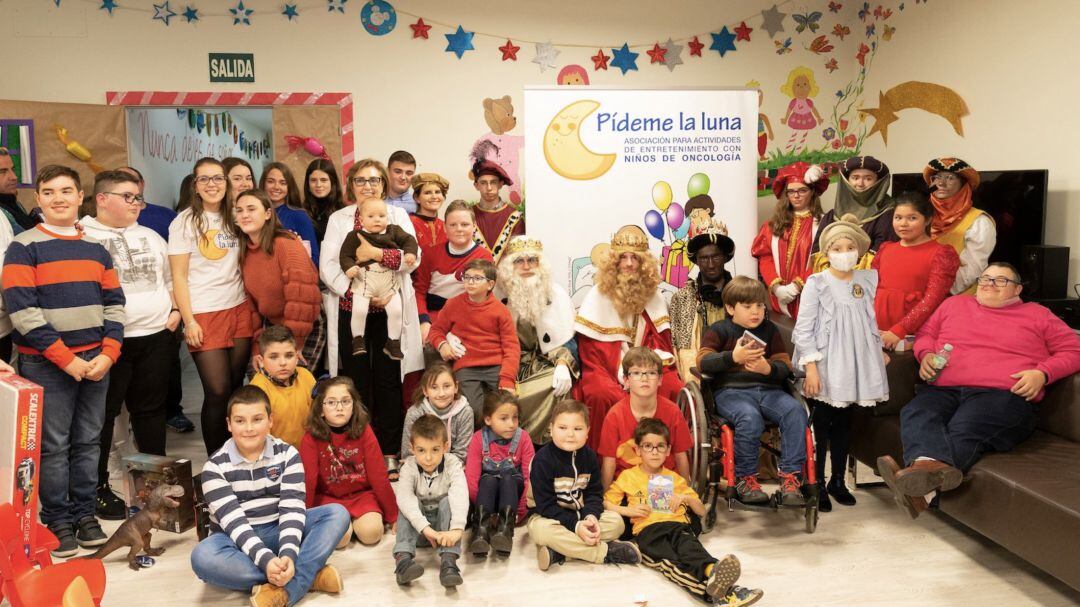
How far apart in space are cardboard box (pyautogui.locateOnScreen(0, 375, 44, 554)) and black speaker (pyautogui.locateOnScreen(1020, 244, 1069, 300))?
4799mm

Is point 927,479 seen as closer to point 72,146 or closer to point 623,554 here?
point 623,554

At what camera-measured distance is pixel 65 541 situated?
352cm

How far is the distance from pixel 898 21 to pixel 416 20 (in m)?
3.50

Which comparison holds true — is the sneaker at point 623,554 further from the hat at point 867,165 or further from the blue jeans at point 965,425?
the hat at point 867,165

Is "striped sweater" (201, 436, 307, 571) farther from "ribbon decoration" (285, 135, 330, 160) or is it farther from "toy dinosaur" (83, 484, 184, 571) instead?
"ribbon decoration" (285, 135, 330, 160)

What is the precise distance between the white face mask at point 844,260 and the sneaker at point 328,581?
2.56m

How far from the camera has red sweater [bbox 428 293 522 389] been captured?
168 inches

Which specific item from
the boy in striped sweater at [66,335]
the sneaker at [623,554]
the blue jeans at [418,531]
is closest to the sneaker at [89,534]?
the boy in striped sweater at [66,335]

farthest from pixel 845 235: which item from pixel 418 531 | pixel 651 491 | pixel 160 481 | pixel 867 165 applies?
pixel 160 481

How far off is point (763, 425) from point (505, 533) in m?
1.22

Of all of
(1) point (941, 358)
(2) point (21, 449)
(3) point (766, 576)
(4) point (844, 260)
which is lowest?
(3) point (766, 576)

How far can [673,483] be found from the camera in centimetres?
351

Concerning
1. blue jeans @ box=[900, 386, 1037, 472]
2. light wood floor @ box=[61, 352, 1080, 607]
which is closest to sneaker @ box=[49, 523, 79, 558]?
light wood floor @ box=[61, 352, 1080, 607]

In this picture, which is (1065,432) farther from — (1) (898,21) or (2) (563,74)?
(2) (563,74)
